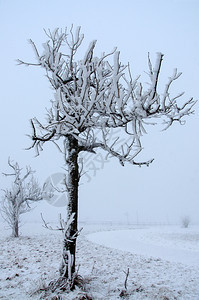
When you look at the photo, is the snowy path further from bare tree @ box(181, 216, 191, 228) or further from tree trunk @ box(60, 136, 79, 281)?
bare tree @ box(181, 216, 191, 228)

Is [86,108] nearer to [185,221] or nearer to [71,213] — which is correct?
[71,213]

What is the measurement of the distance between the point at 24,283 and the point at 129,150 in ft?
14.4

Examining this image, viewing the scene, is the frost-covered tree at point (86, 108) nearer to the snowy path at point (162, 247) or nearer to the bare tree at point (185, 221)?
the snowy path at point (162, 247)

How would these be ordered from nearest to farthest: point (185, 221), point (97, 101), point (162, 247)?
point (97, 101), point (162, 247), point (185, 221)

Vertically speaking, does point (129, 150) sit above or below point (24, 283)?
above

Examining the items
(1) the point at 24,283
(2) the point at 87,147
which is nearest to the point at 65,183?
(2) the point at 87,147

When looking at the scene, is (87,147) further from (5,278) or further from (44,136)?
(5,278)

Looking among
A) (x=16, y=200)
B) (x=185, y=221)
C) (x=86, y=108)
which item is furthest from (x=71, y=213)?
(x=185, y=221)

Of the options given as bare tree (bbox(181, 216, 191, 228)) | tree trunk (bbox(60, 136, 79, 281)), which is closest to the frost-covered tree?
tree trunk (bbox(60, 136, 79, 281))

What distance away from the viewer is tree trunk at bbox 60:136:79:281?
13.9 feet

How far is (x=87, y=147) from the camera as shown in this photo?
16.2 ft

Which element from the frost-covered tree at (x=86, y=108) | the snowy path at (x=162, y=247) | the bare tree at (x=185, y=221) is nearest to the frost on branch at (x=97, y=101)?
the frost-covered tree at (x=86, y=108)

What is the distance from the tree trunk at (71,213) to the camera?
4250 mm

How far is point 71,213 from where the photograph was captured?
4508 millimetres
